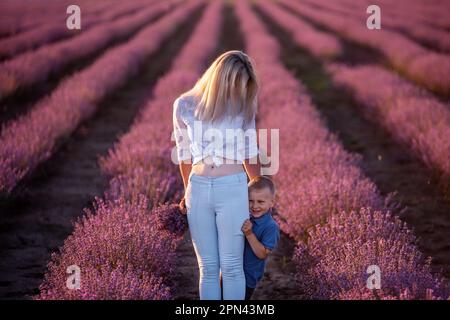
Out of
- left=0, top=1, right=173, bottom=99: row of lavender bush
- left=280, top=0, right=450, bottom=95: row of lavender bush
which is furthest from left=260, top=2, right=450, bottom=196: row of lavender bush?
left=0, top=1, right=173, bottom=99: row of lavender bush

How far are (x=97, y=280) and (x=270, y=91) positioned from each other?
23.3ft

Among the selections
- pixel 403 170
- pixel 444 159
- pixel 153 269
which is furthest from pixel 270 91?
pixel 153 269

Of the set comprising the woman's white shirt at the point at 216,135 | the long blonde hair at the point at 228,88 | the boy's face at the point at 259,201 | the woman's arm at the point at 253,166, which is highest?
the long blonde hair at the point at 228,88

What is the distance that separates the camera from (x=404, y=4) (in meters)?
32.8

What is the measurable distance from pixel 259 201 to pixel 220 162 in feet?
1.09

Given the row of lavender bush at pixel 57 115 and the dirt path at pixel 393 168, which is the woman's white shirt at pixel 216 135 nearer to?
the dirt path at pixel 393 168

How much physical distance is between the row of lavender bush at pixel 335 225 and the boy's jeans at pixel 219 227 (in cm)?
59

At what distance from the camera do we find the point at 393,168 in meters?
7.34

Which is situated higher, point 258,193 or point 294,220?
point 258,193

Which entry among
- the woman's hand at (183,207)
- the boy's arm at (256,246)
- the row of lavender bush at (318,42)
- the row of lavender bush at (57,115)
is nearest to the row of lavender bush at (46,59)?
the row of lavender bush at (57,115)

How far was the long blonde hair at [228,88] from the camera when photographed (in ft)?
9.98

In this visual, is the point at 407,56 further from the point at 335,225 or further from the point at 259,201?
the point at 259,201

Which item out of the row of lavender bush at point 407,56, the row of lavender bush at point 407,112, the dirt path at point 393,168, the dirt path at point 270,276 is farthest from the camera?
the row of lavender bush at point 407,56
